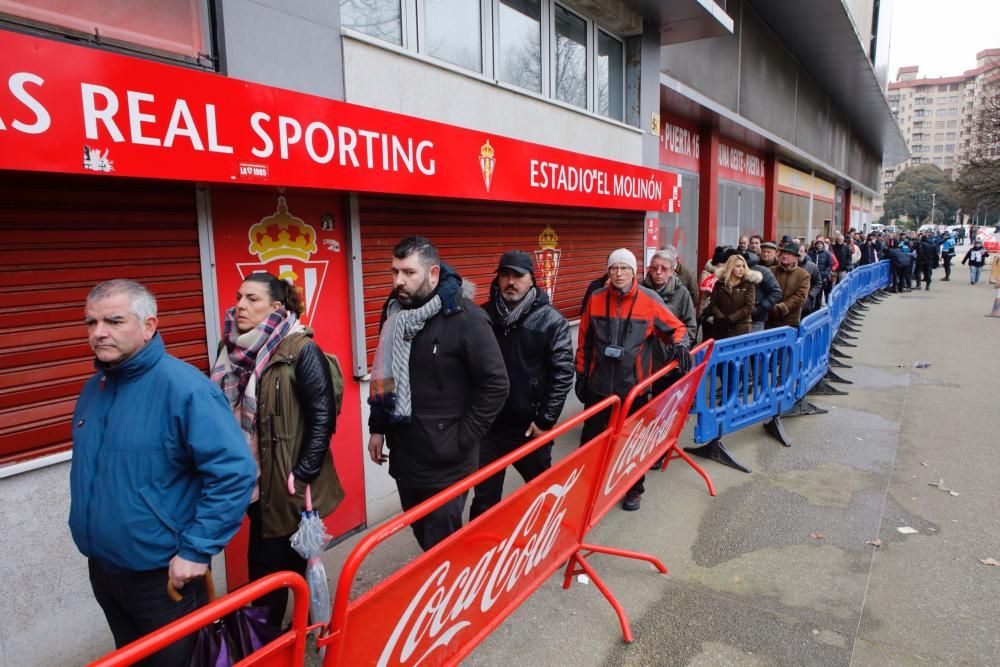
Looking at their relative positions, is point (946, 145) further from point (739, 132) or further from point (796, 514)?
point (796, 514)

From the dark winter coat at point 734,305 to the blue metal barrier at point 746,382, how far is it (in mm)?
493

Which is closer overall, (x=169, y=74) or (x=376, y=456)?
(x=169, y=74)

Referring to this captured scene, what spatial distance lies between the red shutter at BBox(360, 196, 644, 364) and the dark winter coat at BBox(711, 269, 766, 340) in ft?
4.98

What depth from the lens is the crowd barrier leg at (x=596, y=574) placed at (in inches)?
125

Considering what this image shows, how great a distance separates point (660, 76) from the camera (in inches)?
323

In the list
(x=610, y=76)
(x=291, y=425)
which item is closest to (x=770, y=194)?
(x=610, y=76)

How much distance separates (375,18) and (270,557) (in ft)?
11.8

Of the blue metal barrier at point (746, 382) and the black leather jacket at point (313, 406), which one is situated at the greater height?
the black leather jacket at point (313, 406)

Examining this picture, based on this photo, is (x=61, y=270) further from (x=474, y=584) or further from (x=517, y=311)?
(x=474, y=584)

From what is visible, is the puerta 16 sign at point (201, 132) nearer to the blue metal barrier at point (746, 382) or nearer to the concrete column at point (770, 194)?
the blue metal barrier at point (746, 382)

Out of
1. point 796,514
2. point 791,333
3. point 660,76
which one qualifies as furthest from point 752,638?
point 660,76

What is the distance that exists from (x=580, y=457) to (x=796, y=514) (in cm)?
256

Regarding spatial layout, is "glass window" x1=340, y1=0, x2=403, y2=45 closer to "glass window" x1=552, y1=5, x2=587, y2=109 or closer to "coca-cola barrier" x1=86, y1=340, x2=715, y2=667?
"glass window" x1=552, y1=5, x2=587, y2=109

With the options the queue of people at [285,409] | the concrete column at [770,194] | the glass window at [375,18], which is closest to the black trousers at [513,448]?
the queue of people at [285,409]
